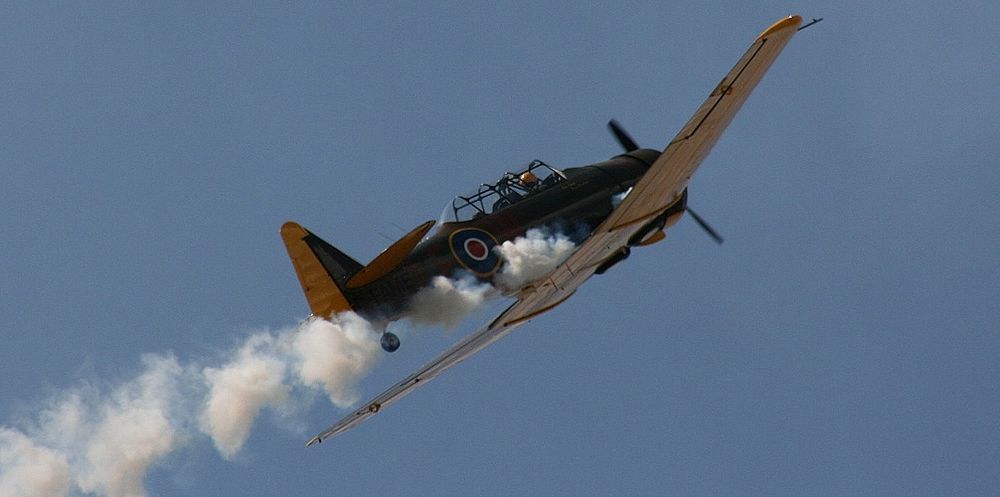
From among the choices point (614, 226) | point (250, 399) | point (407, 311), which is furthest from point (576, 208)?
point (250, 399)

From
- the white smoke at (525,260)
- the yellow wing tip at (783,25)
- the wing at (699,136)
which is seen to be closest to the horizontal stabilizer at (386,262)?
the white smoke at (525,260)

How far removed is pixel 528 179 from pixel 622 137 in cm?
322

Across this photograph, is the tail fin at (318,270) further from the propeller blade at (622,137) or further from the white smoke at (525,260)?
the propeller blade at (622,137)

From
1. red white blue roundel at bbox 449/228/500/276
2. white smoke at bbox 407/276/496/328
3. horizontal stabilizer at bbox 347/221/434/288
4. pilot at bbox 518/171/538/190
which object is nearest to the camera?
horizontal stabilizer at bbox 347/221/434/288

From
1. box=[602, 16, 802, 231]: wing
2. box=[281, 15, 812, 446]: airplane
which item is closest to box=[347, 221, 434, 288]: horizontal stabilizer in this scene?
box=[281, 15, 812, 446]: airplane

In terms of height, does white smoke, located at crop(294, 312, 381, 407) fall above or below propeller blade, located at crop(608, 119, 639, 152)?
below

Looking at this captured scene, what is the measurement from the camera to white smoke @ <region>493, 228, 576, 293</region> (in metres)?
24.1

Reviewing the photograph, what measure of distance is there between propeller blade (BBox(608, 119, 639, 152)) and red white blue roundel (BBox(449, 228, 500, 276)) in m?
4.52

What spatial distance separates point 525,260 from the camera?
2423 cm

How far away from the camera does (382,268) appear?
912 inches

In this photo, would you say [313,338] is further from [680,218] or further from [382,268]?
[680,218]

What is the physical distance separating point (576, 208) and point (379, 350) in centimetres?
364

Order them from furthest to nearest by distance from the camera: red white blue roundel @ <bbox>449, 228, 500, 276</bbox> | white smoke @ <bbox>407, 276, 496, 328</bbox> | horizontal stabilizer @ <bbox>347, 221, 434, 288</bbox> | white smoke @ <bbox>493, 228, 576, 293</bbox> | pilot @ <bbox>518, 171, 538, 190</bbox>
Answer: pilot @ <bbox>518, 171, 538, 190</bbox> → white smoke @ <bbox>493, 228, 576, 293</bbox> → red white blue roundel @ <bbox>449, 228, 500, 276</bbox> → white smoke @ <bbox>407, 276, 496, 328</bbox> → horizontal stabilizer @ <bbox>347, 221, 434, 288</bbox>

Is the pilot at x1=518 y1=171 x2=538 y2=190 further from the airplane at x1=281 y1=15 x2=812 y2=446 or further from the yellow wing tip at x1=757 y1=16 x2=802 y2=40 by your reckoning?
the yellow wing tip at x1=757 y1=16 x2=802 y2=40
